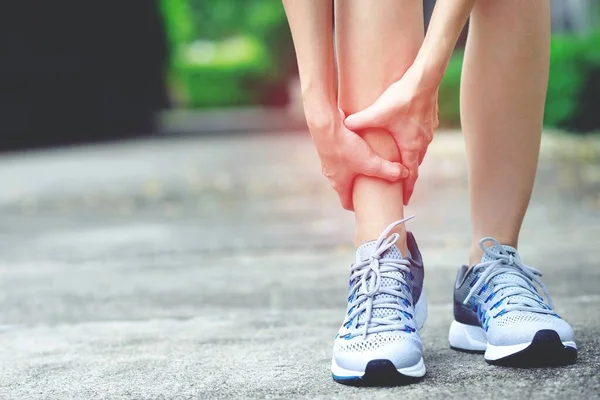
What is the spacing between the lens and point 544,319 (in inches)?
68.6

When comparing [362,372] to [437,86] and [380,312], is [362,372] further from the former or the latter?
[437,86]

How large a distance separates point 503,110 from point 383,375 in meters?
0.63

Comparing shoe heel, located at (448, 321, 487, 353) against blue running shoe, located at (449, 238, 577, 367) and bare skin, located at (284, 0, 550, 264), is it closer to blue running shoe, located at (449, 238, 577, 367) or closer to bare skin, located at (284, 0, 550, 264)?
blue running shoe, located at (449, 238, 577, 367)

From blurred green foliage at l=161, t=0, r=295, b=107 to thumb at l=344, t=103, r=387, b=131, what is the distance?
23.8m

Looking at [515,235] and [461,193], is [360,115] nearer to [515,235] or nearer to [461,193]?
[515,235]

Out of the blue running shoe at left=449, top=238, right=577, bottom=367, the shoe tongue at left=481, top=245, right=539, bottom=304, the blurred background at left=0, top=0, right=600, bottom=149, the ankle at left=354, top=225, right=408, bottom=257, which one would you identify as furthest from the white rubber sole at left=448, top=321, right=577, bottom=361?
the blurred background at left=0, top=0, right=600, bottom=149

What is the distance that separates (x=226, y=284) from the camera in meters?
2.99

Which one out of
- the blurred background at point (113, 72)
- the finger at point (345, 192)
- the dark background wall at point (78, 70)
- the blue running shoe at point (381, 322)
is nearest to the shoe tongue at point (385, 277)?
the blue running shoe at point (381, 322)

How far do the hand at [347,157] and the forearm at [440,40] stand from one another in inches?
6.5

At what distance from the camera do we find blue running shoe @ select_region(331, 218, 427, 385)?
5.40ft

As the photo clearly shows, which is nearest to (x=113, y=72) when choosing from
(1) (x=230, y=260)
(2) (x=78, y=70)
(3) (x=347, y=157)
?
(2) (x=78, y=70)

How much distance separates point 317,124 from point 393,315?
1.23ft

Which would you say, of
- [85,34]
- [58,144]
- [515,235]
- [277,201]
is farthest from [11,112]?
→ [515,235]

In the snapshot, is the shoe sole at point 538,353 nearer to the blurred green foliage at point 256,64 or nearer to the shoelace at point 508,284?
the shoelace at point 508,284
